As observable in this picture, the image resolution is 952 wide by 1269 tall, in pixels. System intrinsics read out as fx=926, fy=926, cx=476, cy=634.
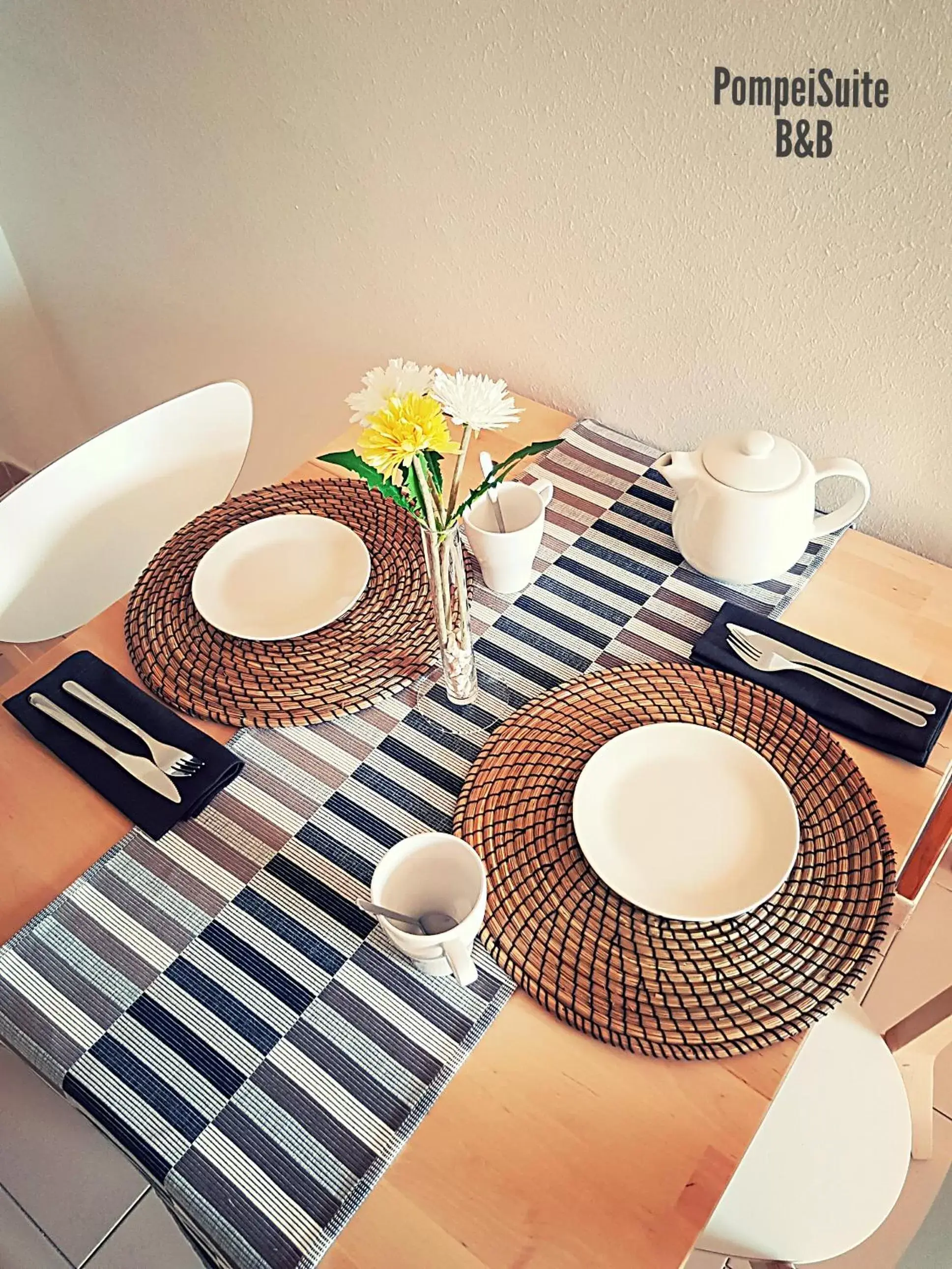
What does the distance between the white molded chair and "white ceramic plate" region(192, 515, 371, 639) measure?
23.5 inches

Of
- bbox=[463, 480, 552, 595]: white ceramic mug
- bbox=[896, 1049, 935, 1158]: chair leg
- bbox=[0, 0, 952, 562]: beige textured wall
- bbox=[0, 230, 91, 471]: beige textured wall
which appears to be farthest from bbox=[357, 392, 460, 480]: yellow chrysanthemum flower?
bbox=[0, 230, 91, 471]: beige textured wall

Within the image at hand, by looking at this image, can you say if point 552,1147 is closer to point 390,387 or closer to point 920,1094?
point 390,387

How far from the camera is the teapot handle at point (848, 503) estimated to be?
2.92 ft

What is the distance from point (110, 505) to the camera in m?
1.23

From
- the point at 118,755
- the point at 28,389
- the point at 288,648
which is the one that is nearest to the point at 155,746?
the point at 118,755

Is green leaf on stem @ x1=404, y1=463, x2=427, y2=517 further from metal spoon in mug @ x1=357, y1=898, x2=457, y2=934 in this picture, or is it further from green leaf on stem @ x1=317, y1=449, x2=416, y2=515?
metal spoon in mug @ x1=357, y1=898, x2=457, y2=934

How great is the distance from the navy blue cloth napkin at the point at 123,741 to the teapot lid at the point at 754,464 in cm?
52

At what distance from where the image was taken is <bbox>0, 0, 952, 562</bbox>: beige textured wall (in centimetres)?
86

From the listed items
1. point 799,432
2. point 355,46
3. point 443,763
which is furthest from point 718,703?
point 355,46

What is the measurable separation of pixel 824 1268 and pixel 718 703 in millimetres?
899

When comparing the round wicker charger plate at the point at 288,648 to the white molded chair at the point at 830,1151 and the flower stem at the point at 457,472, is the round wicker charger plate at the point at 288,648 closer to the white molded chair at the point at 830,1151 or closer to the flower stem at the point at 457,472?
→ the flower stem at the point at 457,472

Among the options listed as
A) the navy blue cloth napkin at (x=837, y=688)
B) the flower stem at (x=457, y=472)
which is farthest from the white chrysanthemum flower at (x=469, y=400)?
the navy blue cloth napkin at (x=837, y=688)

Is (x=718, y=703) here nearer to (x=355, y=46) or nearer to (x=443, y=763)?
(x=443, y=763)

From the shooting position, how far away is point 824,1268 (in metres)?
1.22
